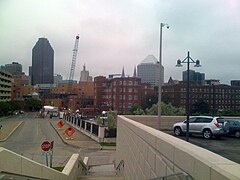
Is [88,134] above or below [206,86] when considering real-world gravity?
below

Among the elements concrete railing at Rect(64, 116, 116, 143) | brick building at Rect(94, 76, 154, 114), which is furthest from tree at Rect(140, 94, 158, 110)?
concrete railing at Rect(64, 116, 116, 143)

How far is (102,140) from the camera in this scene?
121ft

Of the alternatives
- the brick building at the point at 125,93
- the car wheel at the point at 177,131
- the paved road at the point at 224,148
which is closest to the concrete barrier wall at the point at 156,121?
the car wheel at the point at 177,131

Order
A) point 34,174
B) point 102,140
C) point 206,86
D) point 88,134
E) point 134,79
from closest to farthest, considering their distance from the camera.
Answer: point 34,174 < point 102,140 < point 88,134 < point 206,86 < point 134,79

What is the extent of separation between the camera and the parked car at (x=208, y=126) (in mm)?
16459

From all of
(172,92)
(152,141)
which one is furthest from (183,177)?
(172,92)

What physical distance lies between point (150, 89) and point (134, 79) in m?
13.3

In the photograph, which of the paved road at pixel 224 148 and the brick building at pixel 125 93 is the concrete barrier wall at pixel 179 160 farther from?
the brick building at pixel 125 93

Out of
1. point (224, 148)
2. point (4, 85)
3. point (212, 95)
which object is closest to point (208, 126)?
point (224, 148)

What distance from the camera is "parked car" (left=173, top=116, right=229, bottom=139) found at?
54.0 feet

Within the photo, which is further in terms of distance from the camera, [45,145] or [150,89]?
[150,89]

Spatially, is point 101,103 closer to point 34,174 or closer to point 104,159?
point 104,159

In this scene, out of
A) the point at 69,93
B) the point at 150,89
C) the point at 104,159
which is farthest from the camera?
the point at 69,93

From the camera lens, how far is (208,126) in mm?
16641
